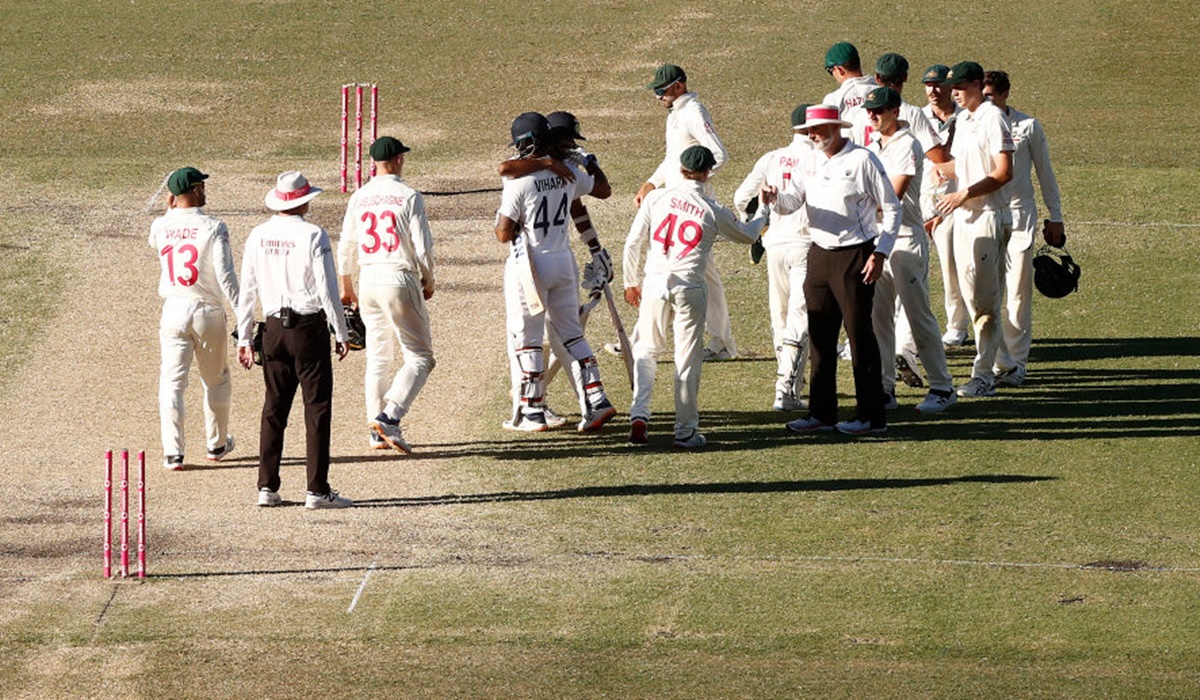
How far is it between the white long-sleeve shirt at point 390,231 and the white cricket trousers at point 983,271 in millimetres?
4239

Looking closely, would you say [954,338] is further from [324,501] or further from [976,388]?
[324,501]

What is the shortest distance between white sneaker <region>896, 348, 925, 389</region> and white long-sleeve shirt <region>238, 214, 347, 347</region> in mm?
4946

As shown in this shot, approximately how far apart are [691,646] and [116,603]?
3.24m

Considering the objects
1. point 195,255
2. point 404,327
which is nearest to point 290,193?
point 195,255

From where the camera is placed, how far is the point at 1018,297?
620 inches

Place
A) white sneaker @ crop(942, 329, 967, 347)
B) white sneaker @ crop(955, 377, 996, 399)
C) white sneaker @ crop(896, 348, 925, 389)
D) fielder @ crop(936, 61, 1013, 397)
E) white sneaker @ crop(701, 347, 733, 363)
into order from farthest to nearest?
1. white sneaker @ crop(942, 329, 967, 347)
2. white sneaker @ crop(701, 347, 733, 363)
3. white sneaker @ crop(896, 348, 925, 389)
4. white sneaker @ crop(955, 377, 996, 399)
5. fielder @ crop(936, 61, 1013, 397)

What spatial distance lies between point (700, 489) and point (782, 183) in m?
2.62

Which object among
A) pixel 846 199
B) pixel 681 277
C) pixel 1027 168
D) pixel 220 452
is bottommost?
pixel 220 452

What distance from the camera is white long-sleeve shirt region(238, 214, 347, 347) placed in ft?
40.9

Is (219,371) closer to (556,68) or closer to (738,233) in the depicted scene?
(738,233)

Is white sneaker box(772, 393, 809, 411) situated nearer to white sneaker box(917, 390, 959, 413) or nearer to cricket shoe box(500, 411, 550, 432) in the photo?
white sneaker box(917, 390, 959, 413)

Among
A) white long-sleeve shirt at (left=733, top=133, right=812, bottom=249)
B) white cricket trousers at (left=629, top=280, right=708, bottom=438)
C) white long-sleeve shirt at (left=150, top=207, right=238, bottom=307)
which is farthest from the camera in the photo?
white long-sleeve shirt at (left=733, top=133, right=812, bottom=249)

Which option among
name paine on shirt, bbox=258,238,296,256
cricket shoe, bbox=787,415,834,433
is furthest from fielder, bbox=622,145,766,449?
name paine on shirt, bbox=258,238,296,256

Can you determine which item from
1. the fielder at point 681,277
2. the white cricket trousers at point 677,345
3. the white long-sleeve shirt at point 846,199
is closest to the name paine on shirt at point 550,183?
the fielder at point 681,277
